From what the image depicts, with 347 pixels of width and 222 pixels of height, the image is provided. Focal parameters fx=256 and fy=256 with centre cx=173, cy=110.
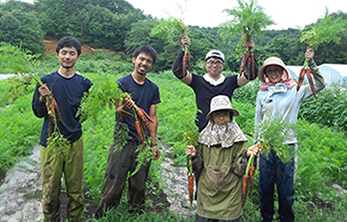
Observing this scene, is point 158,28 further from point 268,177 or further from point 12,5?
point 12,5

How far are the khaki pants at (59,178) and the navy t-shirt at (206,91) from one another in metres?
1.48

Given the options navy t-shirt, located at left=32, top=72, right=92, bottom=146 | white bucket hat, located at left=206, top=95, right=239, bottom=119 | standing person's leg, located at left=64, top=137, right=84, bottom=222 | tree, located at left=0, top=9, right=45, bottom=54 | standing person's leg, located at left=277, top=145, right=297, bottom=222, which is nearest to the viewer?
white bucket hat, located at left=206, top=95, right=239, bottom=119

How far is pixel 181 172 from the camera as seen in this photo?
5129mm

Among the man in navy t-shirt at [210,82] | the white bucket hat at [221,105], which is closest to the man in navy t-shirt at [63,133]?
the man in navy t-shirt at [210,82]

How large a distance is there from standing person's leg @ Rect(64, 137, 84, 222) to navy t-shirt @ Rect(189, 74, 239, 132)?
1.46m

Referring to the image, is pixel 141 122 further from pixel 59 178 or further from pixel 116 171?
pixel 59 178

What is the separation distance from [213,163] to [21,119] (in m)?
5.45

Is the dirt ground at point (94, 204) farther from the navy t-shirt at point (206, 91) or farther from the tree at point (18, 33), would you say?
the tree at point (18, 33)

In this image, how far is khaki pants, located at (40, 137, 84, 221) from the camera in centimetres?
268

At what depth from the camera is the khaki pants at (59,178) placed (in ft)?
8.79

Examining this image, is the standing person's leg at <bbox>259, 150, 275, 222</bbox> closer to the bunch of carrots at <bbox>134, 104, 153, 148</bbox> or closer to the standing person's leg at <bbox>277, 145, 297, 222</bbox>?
the standing person's leg at <bbox>277, 145, 297, 222</bbox>

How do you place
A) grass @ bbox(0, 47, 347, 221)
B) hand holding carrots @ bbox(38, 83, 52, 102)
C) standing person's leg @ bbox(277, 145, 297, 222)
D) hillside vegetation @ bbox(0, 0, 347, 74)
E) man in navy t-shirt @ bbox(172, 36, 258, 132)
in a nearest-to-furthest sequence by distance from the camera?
1. hand holding carrots @ bbox(38, 83, 52, 102)
2. standing person's leg @ bbox(277, 145, 297, 222)
3. man in navy t-shirt @ bbox(172, 36, 258, 132)
4. grass @ bbox(0, 47, 347, 221)
5. hillside vegetation @ bbox(0, 0, 347, 74)

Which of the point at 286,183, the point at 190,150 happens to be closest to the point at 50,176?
the point at 190,150

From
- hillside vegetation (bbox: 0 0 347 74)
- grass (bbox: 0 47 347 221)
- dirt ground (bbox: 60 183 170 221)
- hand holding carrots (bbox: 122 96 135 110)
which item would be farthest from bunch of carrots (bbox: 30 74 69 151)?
hillside vegetation (bbox: 0 0 347 74)
